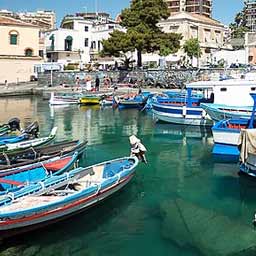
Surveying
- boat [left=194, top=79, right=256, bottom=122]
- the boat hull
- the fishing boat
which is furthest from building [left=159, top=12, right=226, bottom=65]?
the fishing boat

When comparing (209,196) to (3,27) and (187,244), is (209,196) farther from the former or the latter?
(3,27)

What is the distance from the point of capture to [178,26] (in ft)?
251

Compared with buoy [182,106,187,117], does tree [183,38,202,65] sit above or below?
above

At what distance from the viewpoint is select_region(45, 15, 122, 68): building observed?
73.6m

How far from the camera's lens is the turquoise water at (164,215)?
1093 cm

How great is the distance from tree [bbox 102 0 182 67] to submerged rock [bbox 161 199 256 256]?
40523 millimetres

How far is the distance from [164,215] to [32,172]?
4.66 meters

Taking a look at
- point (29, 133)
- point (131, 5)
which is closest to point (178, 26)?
point (131, 5)

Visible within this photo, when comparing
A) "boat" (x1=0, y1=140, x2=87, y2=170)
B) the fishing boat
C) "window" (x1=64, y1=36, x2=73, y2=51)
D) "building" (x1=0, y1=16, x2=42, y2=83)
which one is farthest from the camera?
"window" (x1=64, y1=36, x2=73, y2=51)

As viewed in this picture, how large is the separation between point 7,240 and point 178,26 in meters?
69.3

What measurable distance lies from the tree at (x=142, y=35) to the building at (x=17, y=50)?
13713 millimetres

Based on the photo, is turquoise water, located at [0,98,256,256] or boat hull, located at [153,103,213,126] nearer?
turquoise water, located at [0,98,256,256]

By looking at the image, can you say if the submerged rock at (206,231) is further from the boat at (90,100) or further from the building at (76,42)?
the building at (76,42)

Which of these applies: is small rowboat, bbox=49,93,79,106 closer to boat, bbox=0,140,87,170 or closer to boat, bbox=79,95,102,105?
boat, bbox=79,95,102,105
